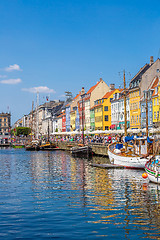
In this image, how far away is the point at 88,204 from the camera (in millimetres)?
23391

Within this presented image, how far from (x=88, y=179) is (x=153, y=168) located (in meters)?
6.99

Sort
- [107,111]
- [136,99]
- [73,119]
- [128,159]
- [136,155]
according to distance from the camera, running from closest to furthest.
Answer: [136,155]
[128,159]
[136,99]
[107,111]
[73,119]

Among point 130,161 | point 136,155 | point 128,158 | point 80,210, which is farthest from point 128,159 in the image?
point 80,210

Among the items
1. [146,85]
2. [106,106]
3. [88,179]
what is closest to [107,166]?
[88,179]

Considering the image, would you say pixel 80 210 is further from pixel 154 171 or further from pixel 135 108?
pixel 135 108

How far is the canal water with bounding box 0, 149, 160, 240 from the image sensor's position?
17.6 meters

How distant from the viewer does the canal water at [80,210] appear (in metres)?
17.6

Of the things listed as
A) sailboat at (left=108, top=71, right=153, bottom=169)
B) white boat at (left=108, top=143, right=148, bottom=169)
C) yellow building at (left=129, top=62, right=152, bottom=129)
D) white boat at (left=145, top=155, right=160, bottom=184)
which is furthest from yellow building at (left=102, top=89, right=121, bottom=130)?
white boat at (left=145, top=155, right=160, bottom=184)

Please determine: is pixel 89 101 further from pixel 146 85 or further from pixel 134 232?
pixel 134 232

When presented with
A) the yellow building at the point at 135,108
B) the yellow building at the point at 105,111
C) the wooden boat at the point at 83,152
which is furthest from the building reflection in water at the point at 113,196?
the yellow building at the point at 105,111

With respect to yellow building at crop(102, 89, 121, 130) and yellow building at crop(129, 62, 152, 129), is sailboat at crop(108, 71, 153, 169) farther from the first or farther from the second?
yellow building at crop(102, 89, 121, 130)

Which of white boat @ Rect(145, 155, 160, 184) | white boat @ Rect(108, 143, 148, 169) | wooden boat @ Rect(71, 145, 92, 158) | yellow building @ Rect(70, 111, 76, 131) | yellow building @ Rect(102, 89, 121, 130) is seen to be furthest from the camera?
yellow building @ Rect(70, 111, 76, 131)

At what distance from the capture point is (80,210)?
21922mm

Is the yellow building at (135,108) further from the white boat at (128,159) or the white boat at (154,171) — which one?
the white boat at (154,171)
